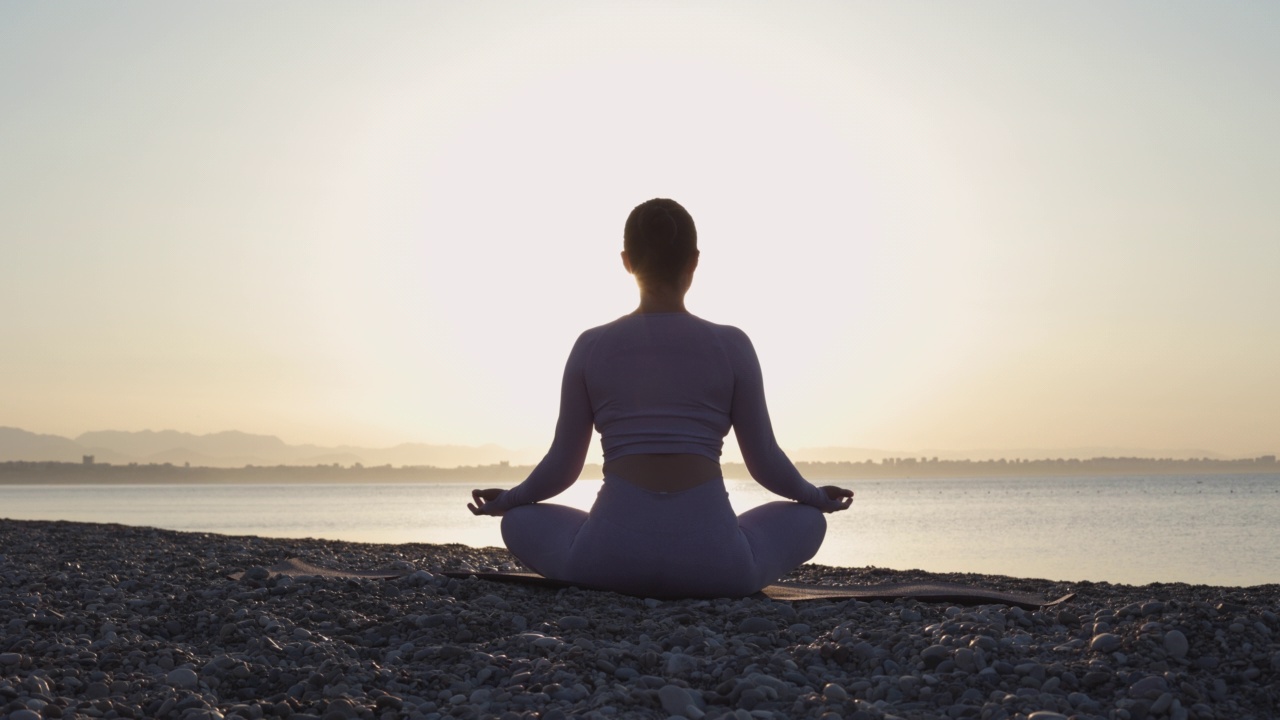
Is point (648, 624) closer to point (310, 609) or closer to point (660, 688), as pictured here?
point (660, 688)

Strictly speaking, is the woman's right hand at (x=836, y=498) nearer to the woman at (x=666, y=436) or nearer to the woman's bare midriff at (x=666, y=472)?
the woman at (x=666, y=436)

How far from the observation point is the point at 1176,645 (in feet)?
13.3

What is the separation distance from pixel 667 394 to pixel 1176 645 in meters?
2.52

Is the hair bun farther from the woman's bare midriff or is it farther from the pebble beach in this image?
the pebble beach

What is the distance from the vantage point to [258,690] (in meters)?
4.05

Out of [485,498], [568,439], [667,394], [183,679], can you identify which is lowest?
[183,679]

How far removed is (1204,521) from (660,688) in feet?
145

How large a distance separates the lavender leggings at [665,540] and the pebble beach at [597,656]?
15cm

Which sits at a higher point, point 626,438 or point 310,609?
point 626,438

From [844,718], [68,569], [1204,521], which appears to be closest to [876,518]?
[1204,521]

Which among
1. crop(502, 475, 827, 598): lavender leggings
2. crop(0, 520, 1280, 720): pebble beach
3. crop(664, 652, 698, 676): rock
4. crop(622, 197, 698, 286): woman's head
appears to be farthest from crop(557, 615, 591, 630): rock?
crop(622, 197, 698, 286): woman's head

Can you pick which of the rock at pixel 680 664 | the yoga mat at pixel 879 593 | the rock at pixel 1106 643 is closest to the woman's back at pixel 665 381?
the yoga mat at pixel 879 593

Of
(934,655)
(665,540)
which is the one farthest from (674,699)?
(665,540)

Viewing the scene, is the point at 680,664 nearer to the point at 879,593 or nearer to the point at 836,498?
the point at 836,498
